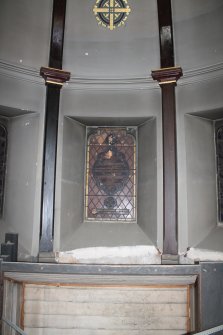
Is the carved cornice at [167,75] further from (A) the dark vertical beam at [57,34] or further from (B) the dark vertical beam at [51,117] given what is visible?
(A) the dark vertical beam at [57,34]

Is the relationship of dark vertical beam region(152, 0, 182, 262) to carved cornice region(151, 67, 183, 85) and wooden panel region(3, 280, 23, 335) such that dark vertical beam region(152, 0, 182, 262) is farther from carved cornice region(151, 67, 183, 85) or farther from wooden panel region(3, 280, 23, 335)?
wooden panel region(3, 280, 23, 335)

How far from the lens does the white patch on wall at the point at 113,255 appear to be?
186 inches

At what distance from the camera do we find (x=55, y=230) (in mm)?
4844

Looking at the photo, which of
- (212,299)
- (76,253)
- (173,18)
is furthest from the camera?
(173,18)

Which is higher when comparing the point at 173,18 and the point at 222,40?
the point at 173,18

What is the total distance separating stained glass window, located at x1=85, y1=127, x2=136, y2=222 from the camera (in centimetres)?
528

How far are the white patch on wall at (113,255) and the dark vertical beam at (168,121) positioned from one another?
25cm

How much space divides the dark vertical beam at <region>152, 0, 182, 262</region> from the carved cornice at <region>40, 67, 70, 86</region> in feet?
4.28

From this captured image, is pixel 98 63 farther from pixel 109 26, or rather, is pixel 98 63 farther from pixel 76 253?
pixel 76 253

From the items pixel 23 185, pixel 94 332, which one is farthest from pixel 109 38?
pixel 94 332

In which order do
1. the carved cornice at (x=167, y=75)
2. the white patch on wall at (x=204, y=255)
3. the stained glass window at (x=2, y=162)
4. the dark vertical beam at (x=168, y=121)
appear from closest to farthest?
1. the white patch on wall at (x=204, y=255)
2. the dark vertical beam at (x=168, y=121)
3. the carved cornice at (x=167, y=75)
4. the stained glass window at (x=2, y=162)

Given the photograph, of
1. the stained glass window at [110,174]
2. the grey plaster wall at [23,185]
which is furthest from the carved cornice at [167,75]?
the grey plaster wall at [23,185]

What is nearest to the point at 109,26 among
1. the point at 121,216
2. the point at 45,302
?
the point at 121,216

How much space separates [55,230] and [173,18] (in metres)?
3.59
